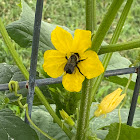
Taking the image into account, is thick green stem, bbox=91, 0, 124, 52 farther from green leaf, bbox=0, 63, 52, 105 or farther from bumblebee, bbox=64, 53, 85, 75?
green leaf, bbox=0, 63, 52, 105

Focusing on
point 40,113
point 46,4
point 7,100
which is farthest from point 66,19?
point 7,100

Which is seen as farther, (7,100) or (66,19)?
(66,19)

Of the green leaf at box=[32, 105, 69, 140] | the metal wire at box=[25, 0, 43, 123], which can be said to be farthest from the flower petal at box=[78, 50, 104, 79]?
the green leaf at box=[32, 105, 69, 140]

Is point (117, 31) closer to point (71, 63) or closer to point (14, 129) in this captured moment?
point (71, 63)

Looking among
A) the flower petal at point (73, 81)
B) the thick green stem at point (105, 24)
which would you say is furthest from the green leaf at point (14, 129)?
the thick green stem at point (105, 24)

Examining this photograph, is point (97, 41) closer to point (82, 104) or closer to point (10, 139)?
point (82, 104)

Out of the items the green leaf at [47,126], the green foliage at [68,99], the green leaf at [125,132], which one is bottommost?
the green leaf at [47,126]

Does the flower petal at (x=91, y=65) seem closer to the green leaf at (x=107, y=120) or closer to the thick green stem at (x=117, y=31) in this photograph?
the thick green stem at (x=117, y=31)
